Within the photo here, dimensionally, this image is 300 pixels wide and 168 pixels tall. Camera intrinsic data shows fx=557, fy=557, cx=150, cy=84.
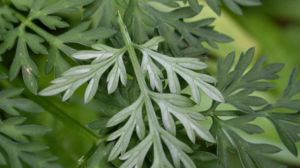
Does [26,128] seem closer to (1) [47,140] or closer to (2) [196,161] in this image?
(2) [196,161]

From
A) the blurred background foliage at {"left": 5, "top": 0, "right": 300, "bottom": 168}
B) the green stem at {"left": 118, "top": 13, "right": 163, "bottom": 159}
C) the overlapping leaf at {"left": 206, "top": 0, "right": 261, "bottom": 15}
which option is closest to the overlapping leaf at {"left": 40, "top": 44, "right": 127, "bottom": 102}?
the green stem at {"left": 118, "top": 13, "right": 163, "bottom": 159}

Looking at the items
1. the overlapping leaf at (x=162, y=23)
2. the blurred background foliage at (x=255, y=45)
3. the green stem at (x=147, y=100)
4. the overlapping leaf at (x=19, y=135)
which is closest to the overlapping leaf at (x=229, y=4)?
the overlapping leaf at (x=162, y=23)

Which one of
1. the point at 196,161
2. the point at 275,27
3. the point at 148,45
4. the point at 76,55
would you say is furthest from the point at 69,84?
the point at 275,27

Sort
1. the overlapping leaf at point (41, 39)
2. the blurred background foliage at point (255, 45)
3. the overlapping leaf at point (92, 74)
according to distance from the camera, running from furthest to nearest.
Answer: the blurred background foliage at point (255, 45)
the overlapping leaf at point (41, 39)
the overlapping leaf at point (92, 74)

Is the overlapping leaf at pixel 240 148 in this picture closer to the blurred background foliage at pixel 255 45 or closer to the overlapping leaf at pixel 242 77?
the overlapping leaf at pixel 242 77

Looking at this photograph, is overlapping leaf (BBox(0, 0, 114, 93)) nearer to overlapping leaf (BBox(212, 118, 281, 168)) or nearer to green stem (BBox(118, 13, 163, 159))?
green stem (BBox(118, 13, 163, 159))

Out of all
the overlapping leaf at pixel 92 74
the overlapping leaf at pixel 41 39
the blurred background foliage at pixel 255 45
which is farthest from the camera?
the blurred background foliage at pixel 255 45

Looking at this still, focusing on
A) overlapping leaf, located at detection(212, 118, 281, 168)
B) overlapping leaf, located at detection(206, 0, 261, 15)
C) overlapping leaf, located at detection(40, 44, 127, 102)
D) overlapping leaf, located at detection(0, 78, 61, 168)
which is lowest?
overlapping leaf, located at detection(212, 118, 281, 168)

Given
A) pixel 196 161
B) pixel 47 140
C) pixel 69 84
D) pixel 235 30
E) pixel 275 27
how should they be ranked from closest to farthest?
pixel 69 84 < pixel 196 161 < pixel 47 140 < pixel 235 30 < pixel 275 27
